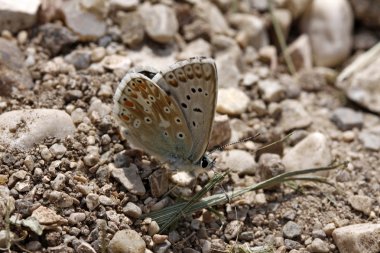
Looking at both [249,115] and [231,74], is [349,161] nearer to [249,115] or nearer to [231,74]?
[249,115]

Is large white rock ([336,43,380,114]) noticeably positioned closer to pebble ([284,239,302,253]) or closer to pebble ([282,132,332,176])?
pebble ([282,132,332,176])

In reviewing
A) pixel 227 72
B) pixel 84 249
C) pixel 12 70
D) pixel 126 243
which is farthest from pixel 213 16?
pixel 84 249

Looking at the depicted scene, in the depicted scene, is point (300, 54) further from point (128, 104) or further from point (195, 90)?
point (128, 104)

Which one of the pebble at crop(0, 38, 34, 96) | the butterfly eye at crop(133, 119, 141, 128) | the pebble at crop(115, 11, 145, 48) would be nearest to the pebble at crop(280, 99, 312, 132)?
the pebble at crop(115, 11, 145, 48)

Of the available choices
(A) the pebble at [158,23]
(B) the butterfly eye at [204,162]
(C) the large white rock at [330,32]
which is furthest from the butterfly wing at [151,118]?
(C) the large white rock at [330,32]

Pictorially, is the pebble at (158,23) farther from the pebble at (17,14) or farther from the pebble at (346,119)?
the pebble at (346,119)

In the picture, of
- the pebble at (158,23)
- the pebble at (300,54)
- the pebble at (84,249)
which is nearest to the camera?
the pebble at (84,249)
